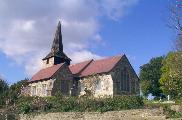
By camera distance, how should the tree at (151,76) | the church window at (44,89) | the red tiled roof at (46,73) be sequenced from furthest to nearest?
1. the tree at (151,76)
2. the church window at (44,89)
3. the red tiled roof at (46,73)

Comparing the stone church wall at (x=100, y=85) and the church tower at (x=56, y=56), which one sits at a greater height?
the church tower at (x=56, y=56)

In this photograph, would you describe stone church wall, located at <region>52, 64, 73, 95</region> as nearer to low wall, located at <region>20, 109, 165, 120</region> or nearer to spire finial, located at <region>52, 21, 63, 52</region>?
spire finial, located at <region>52, 21, 63, 52</region>

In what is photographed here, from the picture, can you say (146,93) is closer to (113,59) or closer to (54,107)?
(113,59)

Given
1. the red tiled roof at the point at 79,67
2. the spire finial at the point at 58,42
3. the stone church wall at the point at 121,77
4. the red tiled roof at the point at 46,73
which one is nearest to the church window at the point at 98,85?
the stone church wall at the point at 121,77

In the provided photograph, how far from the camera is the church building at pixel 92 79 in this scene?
171 ft

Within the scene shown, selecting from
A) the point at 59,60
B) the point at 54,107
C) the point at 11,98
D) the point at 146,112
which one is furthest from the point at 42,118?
the point at 59,60

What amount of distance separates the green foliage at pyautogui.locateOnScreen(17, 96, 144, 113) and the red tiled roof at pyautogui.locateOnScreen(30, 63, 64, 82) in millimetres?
11538

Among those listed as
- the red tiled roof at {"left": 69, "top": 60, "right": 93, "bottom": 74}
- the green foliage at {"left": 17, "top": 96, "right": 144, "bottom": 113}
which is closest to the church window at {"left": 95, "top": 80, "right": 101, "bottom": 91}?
the red tiled roof at {"left": 69, "top": 60, "right": 93, "bottom": 74}

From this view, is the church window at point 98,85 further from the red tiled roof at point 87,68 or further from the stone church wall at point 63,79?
the stone church wall at point 63,79

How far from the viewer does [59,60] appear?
65.3 meters

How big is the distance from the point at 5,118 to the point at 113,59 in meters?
20.0

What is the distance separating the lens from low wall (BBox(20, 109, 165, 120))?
36.6 metres

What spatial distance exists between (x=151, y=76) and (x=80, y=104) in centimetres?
3334

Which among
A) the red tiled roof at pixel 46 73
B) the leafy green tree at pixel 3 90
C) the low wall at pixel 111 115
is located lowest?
the low wall at pixel 111 115
